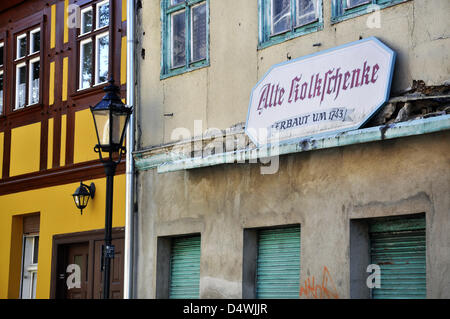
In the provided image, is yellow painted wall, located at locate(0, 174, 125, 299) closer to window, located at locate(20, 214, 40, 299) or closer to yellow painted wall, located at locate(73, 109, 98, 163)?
window, located at locate(20, 214, 40, 299)

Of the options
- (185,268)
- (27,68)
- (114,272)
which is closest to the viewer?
(185,268)

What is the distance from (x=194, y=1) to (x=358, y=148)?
12.6 feet

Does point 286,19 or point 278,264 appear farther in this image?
point 286,19

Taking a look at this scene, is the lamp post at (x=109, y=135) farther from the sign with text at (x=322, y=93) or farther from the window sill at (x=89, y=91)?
the window sill at (x=89, y=91)

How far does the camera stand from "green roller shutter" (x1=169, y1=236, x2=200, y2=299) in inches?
463

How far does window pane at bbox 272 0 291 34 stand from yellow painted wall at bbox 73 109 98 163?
388cm

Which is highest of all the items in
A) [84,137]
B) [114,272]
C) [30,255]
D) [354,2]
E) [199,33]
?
[199,33]

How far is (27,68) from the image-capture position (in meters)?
15.4

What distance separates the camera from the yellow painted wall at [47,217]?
13.2 metres

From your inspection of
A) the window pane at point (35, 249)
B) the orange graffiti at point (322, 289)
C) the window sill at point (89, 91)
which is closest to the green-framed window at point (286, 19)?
the orange graffiti at point (322, 289)

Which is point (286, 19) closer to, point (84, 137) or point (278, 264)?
point (278, 264)

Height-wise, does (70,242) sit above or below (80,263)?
above

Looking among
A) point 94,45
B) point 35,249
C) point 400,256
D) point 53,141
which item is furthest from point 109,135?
point 35,249

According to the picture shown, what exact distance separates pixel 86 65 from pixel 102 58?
1.52 ft
